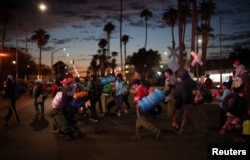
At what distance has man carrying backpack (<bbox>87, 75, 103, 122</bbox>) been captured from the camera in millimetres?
15531

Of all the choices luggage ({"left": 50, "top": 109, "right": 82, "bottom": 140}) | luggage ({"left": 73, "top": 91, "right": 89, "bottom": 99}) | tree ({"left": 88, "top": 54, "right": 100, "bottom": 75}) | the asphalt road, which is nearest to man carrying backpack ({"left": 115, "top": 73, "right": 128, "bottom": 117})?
the asphalt road

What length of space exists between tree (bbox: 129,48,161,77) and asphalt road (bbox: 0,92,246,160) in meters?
80.3

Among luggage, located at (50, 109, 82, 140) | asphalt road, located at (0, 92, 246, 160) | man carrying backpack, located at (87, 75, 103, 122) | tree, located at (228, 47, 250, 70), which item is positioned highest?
tree, located at (228, 47, 250, 70)

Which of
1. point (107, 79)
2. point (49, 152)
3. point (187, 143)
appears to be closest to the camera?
point (49, 152)

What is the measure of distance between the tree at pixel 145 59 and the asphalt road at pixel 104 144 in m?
80.3

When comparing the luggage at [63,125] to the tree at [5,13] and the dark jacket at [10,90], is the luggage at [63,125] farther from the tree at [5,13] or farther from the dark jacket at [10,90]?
the tree at [5,13]

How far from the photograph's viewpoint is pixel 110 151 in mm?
9055

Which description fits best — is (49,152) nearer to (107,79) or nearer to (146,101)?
(146,101)

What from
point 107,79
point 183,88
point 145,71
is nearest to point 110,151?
point 183,88

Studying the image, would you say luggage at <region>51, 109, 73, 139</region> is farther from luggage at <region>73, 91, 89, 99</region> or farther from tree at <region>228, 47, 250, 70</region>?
tree at <region>228, 47, 250, 70</region>

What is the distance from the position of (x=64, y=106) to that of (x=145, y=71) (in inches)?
3253

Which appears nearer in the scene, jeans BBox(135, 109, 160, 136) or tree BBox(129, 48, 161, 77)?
jeans BBox(135, 109, 160, 136)

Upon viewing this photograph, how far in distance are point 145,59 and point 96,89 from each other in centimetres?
7969

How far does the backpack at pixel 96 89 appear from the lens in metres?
15.7
